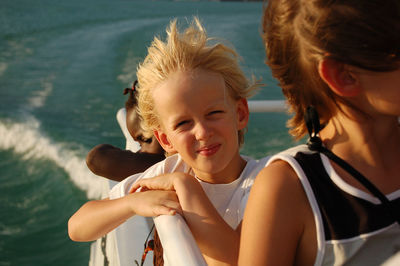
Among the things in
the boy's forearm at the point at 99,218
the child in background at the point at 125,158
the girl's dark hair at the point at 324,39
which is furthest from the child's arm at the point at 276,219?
the child in background at the point at 125,158

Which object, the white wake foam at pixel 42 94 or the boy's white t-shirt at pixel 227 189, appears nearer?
the boy's white t-shirt at pixel 227 189

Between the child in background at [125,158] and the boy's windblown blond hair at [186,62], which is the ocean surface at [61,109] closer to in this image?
the boy's windblown blond hair at [186,62]

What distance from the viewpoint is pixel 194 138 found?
3.86 feet

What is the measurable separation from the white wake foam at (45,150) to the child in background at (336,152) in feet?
11.1

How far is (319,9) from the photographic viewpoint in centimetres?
76

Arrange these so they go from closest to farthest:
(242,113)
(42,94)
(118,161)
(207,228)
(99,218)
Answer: (207,228) → (99,218) → (242,113) → (118,161) → (42,94)

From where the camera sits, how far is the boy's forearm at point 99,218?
3.93ft

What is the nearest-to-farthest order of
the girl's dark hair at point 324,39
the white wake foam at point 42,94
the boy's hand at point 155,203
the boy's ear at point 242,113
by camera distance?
1. the girl's dark hair at point 324,39
2. the boy's hand at point 155,203
3. the boy's ear at point 242,113
4. the white wake foam at point 42,94

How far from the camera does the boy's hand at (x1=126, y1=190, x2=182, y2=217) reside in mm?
1022

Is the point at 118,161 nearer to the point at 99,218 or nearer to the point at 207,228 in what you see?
the point at 99,218

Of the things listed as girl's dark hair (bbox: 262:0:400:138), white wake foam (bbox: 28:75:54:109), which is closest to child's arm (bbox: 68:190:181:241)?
girl's dark hair (bbox: 262:0:400:138)

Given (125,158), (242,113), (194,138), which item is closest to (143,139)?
(125,158)

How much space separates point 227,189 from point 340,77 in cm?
57

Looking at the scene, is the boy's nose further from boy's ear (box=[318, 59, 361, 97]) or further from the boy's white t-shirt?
boy's ear (box=[318, 59, 361, 97])
